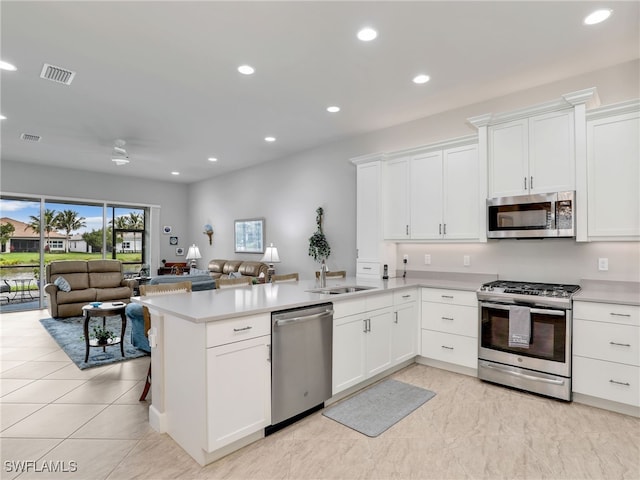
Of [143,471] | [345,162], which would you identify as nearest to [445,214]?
[345,162]

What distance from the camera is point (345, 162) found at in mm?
5410

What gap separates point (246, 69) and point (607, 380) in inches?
162

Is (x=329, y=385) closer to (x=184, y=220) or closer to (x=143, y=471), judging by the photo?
(x=143, y=471)

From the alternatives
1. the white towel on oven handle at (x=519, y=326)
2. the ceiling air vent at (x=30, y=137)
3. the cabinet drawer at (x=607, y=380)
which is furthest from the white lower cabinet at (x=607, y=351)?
the ceiling air vent at (x=30, y=137)

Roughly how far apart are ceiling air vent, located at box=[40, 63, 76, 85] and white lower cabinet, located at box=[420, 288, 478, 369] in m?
4.24

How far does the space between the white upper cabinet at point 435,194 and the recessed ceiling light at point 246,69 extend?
2.04 meters

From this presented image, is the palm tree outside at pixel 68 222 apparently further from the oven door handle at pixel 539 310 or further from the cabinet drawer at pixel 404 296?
the oven door handle at pixel 539 310

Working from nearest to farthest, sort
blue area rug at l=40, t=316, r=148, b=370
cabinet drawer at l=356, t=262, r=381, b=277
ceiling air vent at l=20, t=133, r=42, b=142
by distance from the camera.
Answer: blue area rug at l=40, t=316, r=148, b=370
cabinet drawer at l=356, t=262, r=381, b=277
ceiling air vent at l=20, t=133, r=42, b=142

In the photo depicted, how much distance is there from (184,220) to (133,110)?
541 cm

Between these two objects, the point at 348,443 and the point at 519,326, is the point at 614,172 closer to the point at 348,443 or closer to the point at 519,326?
the point at 519,326

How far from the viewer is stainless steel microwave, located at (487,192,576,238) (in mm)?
3121

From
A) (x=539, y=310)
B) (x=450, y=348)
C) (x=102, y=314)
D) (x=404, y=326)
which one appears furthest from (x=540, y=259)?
(x=102, y=314)

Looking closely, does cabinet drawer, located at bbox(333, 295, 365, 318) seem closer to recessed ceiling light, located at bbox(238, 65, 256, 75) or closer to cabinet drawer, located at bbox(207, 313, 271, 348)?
cabinet drawer, located at bbox(207, 313, 271, 348)

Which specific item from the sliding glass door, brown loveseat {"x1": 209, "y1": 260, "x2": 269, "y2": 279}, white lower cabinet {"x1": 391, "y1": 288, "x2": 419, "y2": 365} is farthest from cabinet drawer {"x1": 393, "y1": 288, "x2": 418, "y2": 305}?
the sliding glass door
